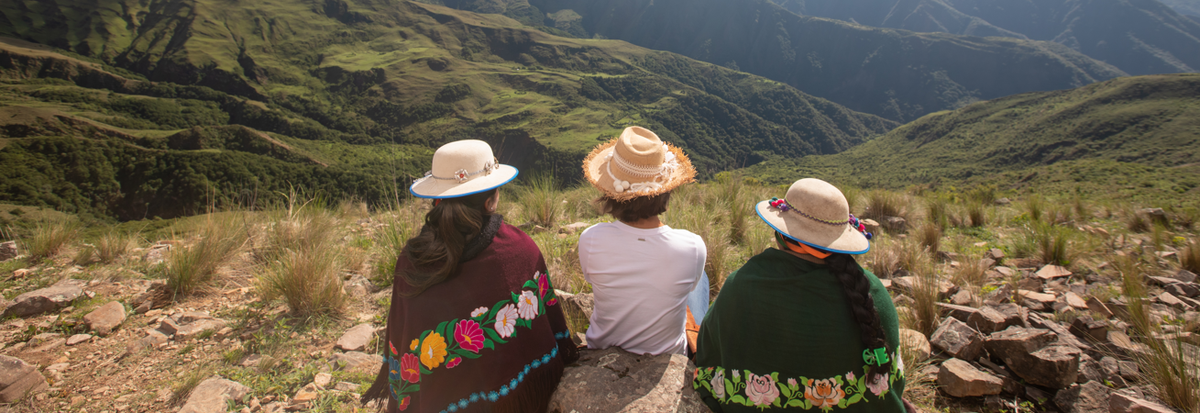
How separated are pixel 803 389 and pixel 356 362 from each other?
2.88 metres

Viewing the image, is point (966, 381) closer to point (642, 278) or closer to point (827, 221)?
point (827, 221)

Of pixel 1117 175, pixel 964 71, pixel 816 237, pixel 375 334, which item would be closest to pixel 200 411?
pixel 375 334

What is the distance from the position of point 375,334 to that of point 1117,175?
31.2 meters

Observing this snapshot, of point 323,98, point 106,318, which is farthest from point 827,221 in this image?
point 323,98

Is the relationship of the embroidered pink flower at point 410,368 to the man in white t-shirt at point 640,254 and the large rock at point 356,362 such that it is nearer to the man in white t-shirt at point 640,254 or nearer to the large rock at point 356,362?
the man in white t-shirt at point 640,254

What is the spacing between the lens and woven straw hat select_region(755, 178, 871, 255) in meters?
1.73

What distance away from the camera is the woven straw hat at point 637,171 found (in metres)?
2.25

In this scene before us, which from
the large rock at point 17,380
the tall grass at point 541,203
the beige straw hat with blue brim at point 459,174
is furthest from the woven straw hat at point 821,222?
the tall grass at point 541,203

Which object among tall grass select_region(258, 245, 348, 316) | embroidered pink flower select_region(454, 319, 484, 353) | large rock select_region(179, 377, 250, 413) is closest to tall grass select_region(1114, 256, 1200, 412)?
embroidered pink flower select_region(454, 319, 484, 353)

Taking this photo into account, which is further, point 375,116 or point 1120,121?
point 375,116

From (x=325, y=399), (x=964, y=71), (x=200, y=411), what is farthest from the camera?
(x=964, y=71)

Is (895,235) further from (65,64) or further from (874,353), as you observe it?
(65,64)

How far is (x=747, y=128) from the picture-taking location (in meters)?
136

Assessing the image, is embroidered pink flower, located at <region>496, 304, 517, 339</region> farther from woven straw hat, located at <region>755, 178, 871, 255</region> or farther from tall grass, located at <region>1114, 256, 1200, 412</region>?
tall grass, located at <region>1114, 256, 1200, 412</region>
